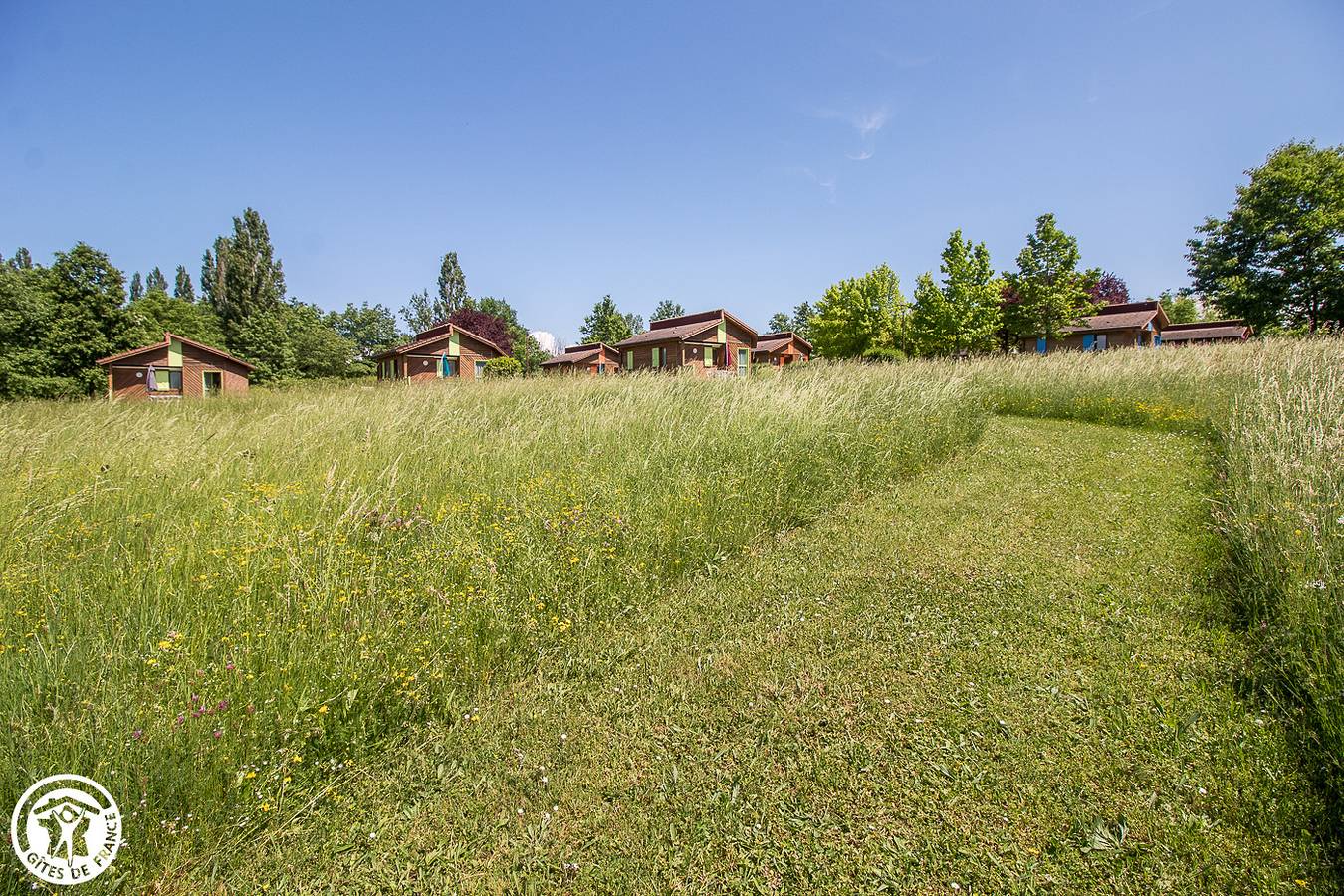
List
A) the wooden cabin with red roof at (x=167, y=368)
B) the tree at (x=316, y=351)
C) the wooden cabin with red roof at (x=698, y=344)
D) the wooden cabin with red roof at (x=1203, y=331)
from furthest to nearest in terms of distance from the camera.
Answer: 1. the tree at (x=316, y=351)
2. the wooden cabin with red roof at (x=1203, y=331)
3. the wooden cabin with red roof at (x=698, y=344)
4. the wooden cabin with red roof at (x=167, y=368)

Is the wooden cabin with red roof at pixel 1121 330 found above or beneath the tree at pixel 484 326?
beneath

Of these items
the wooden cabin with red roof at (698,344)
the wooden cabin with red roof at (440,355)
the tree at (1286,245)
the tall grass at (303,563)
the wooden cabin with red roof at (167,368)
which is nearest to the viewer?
the tall grass at (303,563)

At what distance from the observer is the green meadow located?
182cm

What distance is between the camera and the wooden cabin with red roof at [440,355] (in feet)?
116

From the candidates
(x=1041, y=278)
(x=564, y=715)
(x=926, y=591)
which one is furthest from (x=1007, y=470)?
(x=1041, y=278)

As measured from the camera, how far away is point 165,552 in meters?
2.69

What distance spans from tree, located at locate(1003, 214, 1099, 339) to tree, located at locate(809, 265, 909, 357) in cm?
587

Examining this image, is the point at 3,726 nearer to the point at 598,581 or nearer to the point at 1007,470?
the point at 598,581

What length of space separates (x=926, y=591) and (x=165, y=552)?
471 cm

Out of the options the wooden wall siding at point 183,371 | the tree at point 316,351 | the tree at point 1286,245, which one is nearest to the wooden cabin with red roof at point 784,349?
the tree at point 1286,245

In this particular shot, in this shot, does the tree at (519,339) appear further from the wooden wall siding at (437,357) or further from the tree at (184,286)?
the tree at (184,286)

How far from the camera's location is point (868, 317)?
102 feet

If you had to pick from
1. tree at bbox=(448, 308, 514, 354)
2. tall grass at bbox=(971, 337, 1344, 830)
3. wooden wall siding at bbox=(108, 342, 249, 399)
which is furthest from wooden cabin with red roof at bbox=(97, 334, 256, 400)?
tall grass at bbox=(971, 337, 1344, 830)

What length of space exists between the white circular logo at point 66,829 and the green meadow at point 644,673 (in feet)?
0.18
